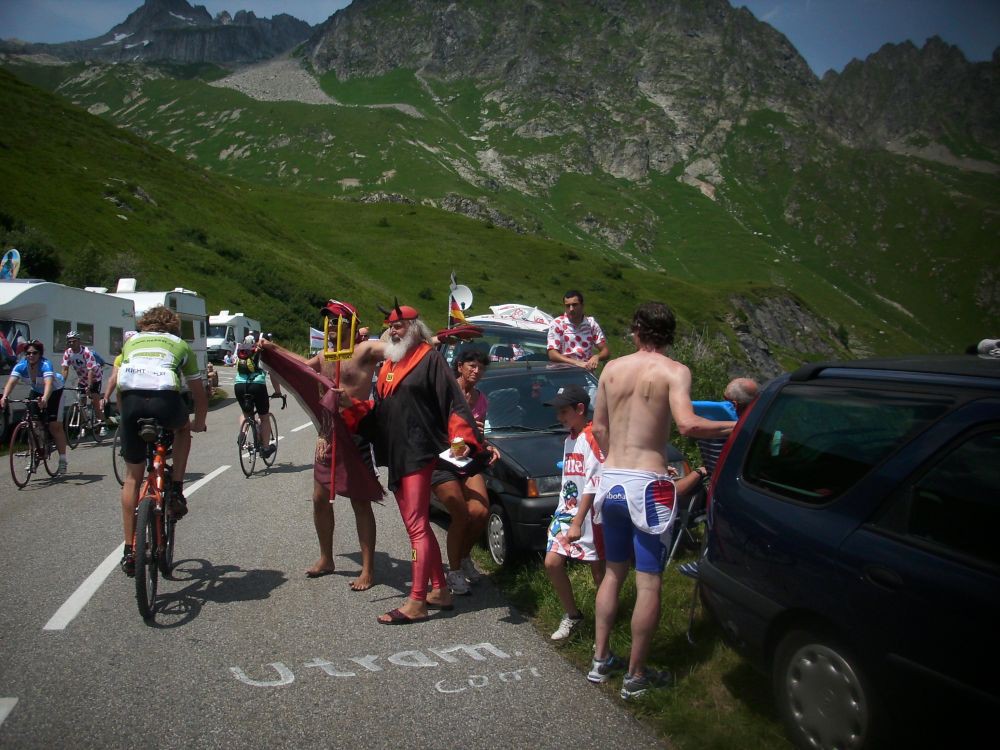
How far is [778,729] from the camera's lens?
3.40m

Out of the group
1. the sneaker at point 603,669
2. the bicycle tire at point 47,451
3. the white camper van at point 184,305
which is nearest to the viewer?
the sneaker at point 603,669

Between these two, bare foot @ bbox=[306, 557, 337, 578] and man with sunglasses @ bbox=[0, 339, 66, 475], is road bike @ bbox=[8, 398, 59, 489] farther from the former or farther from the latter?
bare foot @ bbox=[306, 557, 337, 578]

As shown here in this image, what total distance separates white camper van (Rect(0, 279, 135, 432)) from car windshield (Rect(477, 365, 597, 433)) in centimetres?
946

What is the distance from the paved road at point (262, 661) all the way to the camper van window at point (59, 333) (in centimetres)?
1051

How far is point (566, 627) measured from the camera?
461 cm

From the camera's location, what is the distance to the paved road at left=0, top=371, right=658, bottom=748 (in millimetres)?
3496

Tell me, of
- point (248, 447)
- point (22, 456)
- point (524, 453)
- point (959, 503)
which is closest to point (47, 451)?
point (22, 456)

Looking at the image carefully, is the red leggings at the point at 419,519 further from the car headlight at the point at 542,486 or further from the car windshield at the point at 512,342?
the car windshield at the point at 512,342

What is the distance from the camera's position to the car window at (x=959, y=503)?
2.59m

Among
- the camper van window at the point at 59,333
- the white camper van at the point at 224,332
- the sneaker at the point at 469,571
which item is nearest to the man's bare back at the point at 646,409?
the sneaker at the point at 469,571

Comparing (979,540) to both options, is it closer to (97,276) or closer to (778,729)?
(778,729)

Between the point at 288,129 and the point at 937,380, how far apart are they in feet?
560

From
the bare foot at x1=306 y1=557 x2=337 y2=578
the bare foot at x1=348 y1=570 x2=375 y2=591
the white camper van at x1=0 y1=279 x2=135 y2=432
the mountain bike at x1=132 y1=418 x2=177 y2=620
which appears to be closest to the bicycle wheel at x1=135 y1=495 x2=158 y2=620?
the mountain bike at x1=132 y1=418 x2=177 y2=620

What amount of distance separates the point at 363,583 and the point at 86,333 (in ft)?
51.0
